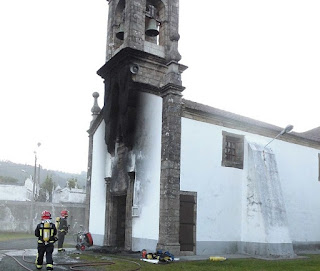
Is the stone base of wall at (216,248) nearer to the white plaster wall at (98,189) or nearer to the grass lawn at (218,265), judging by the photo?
the grass lawn at (218,265)

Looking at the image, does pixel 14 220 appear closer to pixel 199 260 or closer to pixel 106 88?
pixel 106 88

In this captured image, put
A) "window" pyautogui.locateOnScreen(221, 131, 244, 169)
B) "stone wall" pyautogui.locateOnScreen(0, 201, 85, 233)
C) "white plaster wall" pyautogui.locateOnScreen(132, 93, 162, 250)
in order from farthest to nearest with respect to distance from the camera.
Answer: "stone wall" pyautogui.locateOnScreen(0, 201, 85, 233) → "window" pyautogui.locateOnScreen(221, 131, 244, 169) → "white plaster wall" pyautogui.locateOnScreen(132, 93, 162, 250)

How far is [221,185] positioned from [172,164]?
2.96 meters

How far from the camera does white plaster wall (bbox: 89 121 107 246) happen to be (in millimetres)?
18438

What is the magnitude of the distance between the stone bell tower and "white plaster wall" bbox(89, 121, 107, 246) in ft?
3.40

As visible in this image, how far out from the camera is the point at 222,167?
16484 millimetres

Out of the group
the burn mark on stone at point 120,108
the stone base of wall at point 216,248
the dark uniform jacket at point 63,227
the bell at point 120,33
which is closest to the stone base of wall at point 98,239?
the dark uniform jacket at point 63,227

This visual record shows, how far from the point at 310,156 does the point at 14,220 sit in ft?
74.7

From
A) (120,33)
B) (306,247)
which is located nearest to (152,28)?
(120,33)

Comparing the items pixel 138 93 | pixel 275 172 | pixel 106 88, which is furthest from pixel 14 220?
pixel 275 172

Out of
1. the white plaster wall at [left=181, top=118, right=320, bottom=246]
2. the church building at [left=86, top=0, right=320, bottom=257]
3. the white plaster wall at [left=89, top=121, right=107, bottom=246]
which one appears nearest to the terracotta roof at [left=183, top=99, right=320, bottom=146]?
the church building at [left=86, top=0, right=320, bottom=257]

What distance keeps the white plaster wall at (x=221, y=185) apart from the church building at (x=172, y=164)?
1.7 inches

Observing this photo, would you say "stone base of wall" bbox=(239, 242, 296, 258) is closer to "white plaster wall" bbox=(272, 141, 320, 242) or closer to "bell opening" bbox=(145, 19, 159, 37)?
"white plaster wall" bbox=(272, 141, 320, 242)

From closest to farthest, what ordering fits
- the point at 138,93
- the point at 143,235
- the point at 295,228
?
the point at 143,235, the point at 138,93, the point at 295,228
